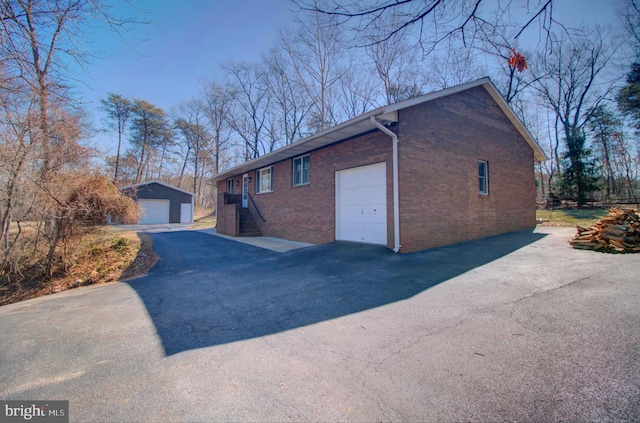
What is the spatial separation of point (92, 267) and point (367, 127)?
331 inches

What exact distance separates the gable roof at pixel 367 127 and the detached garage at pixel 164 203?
16.2 m

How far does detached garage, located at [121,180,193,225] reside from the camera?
1002 inches

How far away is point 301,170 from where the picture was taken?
38.0ft

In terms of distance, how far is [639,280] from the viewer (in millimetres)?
4621

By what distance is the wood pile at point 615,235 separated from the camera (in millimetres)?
6832

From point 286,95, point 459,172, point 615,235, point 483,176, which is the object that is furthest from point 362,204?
point 286,95

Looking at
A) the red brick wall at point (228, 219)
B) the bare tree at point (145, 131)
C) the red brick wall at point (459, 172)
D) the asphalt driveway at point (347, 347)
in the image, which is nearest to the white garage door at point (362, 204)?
the red brick wall at point (459, 172)

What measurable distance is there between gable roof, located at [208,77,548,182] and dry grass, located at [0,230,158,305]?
597 cm

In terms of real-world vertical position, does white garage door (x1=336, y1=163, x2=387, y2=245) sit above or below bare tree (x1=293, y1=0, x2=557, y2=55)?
below

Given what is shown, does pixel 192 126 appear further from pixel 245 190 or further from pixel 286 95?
pixel 245 190

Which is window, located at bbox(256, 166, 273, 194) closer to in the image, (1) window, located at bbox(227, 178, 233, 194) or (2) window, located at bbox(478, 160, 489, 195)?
(1) window, located at bbox(227, 178, 233, 194)

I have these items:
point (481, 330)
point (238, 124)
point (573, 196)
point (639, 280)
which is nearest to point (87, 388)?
point (481, 330)

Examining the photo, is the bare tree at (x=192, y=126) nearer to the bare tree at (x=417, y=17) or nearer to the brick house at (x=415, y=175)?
the brick house at (x=415, y=175)

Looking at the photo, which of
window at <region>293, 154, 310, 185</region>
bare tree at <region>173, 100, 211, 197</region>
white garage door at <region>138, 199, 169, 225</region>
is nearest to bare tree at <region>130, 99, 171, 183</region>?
bare tree at <region>173, 100, 211, 197</region>
